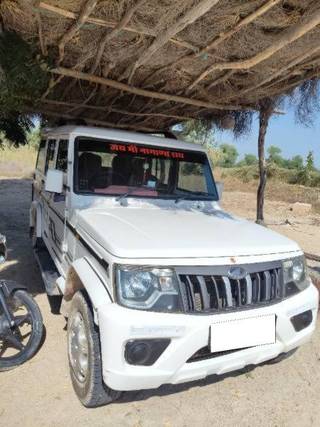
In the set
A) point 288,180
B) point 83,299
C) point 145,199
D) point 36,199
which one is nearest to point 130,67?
point 145,199

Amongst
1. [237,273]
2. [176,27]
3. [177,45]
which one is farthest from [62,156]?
[237,273]

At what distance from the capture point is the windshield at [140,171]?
12.5 ft

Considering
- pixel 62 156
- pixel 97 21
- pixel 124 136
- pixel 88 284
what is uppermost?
pixel 97 21

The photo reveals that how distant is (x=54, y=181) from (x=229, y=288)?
201cm

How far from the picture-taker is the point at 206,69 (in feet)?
15.3

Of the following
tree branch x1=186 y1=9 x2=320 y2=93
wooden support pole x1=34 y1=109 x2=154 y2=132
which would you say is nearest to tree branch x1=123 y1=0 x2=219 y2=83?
tree branch x1=186 y1=9 x2=320 y2=93

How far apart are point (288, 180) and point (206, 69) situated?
1983 cm

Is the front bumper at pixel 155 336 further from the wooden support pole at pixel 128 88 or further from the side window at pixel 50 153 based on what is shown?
the wooden support pole at pixel 128 88

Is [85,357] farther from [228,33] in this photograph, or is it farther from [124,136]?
[228,33]

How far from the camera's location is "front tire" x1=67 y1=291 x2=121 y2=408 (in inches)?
96.6

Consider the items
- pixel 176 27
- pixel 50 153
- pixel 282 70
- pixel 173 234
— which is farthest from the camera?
pixel 50 153

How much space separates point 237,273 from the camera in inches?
97.3

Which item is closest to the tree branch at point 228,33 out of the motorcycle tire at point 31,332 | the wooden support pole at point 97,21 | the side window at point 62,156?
the wooden support pole at point 97,21

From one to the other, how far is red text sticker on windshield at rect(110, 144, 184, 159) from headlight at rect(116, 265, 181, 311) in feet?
6.43
